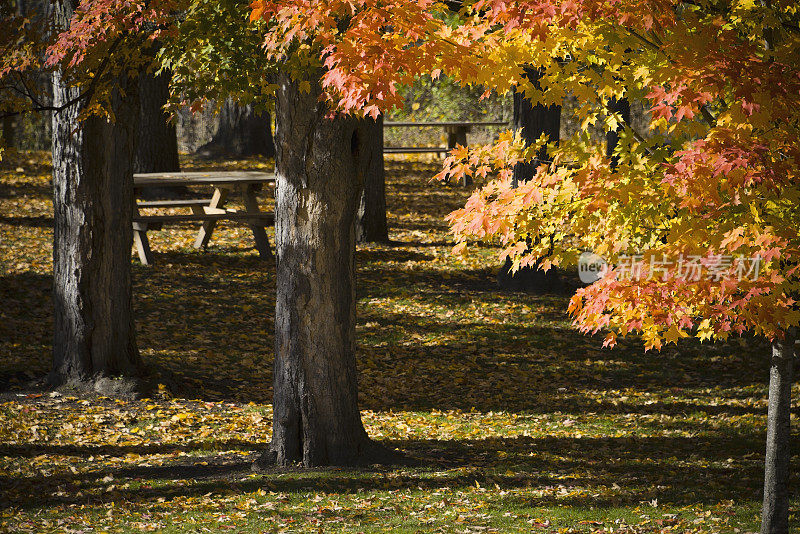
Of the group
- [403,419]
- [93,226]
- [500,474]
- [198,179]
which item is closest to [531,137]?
[198,179]

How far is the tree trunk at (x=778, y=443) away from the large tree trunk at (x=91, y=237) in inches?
202

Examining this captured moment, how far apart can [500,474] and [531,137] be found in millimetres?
5948

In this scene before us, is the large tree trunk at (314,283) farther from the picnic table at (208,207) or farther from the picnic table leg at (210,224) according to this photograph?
the picnic table leg at (210,224)

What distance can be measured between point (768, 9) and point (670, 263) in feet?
4.23

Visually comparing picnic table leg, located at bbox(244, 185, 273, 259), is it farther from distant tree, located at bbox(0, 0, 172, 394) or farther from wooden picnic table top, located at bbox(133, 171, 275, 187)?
distant tree, located at bbox(0, 0, 172, 394)

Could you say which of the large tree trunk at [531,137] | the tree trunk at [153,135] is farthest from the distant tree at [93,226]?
the tree trunk at [153,135]

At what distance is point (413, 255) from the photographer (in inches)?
513

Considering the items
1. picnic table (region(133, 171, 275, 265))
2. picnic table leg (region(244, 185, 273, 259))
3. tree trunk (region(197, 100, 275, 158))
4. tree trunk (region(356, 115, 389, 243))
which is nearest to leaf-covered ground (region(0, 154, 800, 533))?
picnic table leg (region(244, 185, 273, 259))

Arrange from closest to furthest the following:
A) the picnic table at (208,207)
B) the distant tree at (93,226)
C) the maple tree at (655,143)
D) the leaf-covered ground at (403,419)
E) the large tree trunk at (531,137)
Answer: the maple tree at (655,143), the leaf-covered ground at (403,419), the distant tree at (93,226), the large tree trunk at (531,137), the picnic table at (208,207)

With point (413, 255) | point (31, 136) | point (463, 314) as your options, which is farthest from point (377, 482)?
point (31, 136)

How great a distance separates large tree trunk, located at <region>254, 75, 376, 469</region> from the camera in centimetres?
566

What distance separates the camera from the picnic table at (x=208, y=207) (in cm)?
1152

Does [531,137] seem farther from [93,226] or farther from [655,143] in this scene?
[655,143]

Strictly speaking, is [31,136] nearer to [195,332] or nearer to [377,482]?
[195,332]
